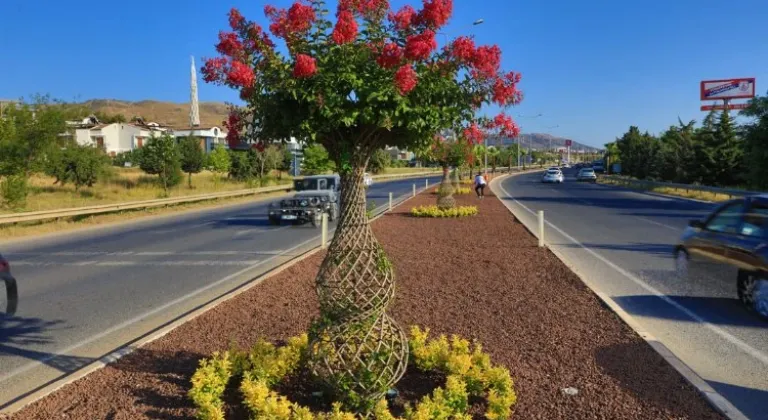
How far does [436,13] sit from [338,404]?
7.82 ft

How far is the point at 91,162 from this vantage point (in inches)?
1382

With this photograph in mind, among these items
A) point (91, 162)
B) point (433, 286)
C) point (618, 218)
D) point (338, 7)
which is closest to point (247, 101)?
point (338, 7)

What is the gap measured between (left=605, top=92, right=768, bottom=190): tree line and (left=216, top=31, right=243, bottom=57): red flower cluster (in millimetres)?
24100

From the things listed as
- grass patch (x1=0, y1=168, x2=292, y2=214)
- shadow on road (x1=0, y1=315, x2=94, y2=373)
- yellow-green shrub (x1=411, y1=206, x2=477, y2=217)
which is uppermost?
grass patch (x1=0, y1=168, x2=292, y2=214)

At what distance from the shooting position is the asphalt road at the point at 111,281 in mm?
5961

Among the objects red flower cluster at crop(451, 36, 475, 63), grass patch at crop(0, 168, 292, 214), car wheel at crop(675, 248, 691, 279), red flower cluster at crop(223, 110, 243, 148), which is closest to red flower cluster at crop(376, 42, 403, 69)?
red flower cluster at crop(451, 36, 475, 63)

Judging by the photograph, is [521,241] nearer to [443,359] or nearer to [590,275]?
[590,275]

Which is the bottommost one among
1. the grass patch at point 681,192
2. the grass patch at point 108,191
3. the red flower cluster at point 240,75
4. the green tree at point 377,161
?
the grass patch at point 681,192

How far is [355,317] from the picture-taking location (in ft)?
12.3

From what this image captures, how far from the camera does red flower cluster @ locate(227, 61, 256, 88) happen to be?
3625 mm

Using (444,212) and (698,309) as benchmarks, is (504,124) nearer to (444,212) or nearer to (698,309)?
(698,309)

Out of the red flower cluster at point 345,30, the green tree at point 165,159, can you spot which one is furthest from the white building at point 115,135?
the red flower cluster at point 345,30

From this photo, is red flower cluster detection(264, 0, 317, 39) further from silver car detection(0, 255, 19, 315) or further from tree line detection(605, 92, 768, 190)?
tree line detection(605, 92, 768, 190)

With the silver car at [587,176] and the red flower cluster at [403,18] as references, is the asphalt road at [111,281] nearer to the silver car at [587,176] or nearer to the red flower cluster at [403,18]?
the red flower cluster at [403,18]
